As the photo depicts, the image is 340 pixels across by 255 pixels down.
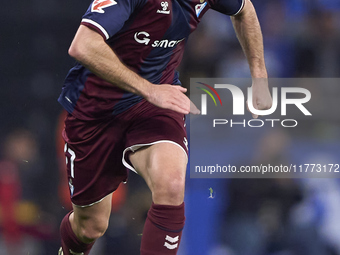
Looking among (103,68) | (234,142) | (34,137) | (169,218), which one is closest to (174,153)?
(169,218)

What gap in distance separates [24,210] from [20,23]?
112 centimetres

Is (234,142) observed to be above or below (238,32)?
below

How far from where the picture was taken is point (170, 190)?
6.43ft

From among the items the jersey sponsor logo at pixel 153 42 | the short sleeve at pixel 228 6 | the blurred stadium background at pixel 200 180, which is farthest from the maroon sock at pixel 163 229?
the blurred stadium background at pixel 200 180

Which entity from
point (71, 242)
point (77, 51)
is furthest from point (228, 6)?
point (71, 242)

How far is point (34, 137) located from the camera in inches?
124

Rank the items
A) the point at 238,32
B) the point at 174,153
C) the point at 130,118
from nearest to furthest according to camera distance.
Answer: the point at 174,153 < the point at 130,118 < the point at 238,32

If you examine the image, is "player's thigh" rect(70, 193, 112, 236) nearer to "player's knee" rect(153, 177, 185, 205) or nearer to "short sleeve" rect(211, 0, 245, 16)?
"player's knee" rect(153, 177, 185, 205)

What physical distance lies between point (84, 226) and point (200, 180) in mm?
795

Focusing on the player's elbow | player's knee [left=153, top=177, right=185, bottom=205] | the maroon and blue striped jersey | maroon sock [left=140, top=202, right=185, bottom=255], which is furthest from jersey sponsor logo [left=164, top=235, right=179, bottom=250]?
the player's elbow

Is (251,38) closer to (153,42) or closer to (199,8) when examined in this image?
(199,8)

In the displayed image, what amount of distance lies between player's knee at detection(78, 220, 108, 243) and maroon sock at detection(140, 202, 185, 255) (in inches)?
29.3

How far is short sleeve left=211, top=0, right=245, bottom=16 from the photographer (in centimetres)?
245

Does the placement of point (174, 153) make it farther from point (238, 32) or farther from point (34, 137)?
point (34, 137)
